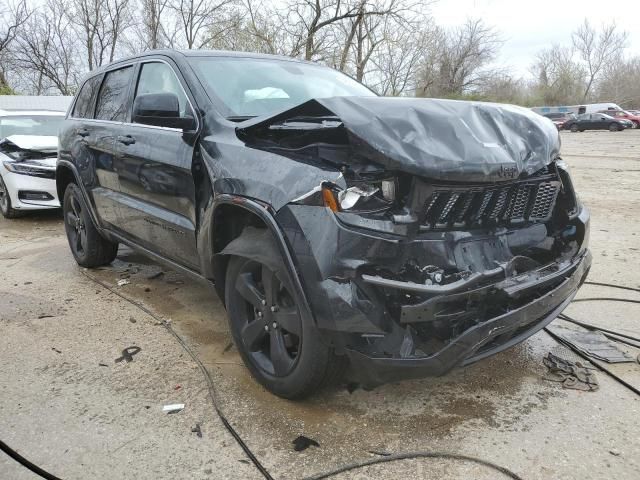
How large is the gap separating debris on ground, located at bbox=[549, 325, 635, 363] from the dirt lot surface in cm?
9

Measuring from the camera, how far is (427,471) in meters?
2.35

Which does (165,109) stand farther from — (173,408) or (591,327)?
(591,327)

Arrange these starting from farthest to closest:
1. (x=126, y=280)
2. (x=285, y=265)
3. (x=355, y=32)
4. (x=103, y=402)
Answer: (x=355, y=32)
(x=126, y=280)
(x=103, y=402)
(x=285, y=265)

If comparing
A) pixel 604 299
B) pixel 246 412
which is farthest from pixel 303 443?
pixel 604 299

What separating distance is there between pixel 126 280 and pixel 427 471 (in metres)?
3.66

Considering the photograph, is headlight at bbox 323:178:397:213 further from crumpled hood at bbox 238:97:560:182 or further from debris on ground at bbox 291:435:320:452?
debris on ground at bbox 291:435:320:452

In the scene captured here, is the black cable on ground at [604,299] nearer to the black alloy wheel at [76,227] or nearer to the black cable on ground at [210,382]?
the black cable on ground at [210,382]

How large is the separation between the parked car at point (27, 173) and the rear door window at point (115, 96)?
11.9 ft

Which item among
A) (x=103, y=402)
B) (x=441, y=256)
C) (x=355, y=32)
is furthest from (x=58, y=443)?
(x=355, y=32)

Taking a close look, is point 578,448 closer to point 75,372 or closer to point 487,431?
point 487,431

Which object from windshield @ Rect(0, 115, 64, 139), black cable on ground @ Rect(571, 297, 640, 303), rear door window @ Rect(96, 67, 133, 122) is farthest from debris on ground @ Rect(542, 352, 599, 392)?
windshield @ Rect(0, 115, 64, 139)

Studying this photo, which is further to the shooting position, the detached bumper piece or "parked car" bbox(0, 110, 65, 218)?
"parked car" bbox(0, 110, 65, 218)

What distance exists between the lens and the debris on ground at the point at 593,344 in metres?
3.33

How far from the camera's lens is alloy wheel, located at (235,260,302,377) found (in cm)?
271
